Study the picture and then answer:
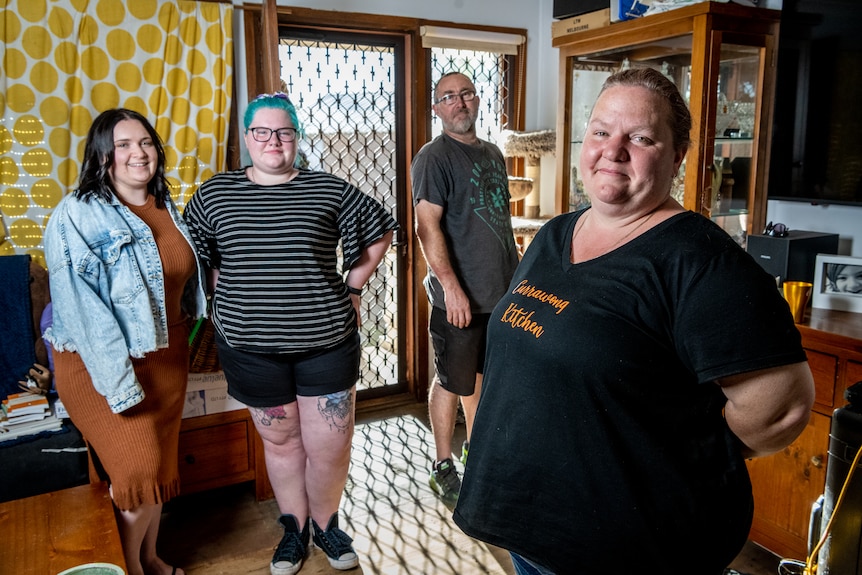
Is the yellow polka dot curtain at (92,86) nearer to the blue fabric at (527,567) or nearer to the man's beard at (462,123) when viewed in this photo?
the man's beard at (462,123)

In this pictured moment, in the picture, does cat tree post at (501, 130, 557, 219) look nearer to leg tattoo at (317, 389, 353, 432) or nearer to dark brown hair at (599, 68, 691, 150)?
leg tattoo at (317, 389, 353, 432)

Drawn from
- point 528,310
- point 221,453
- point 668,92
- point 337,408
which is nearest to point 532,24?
point 337,408

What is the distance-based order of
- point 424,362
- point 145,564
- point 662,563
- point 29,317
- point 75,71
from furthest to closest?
point 424,362
point 75,71
point 29,317
point 145,564
point 662,563

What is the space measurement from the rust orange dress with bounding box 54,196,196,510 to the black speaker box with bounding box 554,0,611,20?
189 centimetres

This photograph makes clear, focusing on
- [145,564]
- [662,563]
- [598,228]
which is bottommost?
[145,564]

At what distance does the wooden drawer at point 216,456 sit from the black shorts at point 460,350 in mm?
779

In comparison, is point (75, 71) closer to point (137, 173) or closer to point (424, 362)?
point (137, 173)

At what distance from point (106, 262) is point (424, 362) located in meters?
1.98

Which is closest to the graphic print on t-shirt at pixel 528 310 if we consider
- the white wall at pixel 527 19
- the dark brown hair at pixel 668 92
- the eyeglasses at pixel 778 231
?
the dark brown hair at pixel 668 92

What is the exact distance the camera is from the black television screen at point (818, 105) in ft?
7.31

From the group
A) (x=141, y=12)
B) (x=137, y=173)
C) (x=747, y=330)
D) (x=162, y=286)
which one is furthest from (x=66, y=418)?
(x=747, y=330)

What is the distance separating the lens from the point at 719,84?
2.46m

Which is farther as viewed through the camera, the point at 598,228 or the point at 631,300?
the point at 598,228

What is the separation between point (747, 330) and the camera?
963mm
